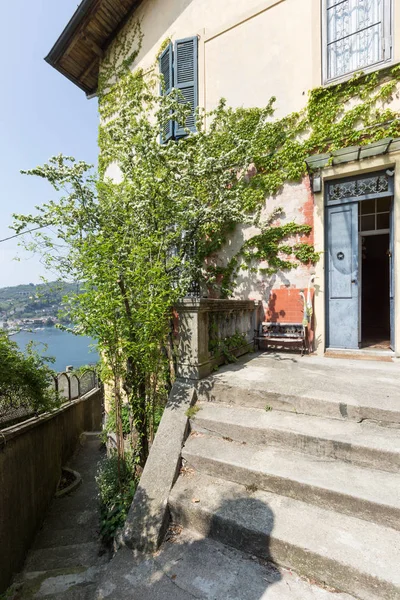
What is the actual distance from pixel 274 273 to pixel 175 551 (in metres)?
4.62

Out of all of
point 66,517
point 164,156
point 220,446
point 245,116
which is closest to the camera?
point 220,446

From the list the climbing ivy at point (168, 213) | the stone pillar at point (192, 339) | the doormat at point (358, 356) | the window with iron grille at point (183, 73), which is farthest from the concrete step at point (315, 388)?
the window with iron grille at point (183, 73)

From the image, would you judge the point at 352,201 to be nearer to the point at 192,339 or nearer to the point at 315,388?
the point at 315,388

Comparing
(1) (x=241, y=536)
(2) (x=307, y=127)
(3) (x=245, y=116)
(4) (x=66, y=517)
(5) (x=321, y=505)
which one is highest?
(3) (x=245, y=116)

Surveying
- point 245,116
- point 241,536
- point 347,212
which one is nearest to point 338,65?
point 245,116

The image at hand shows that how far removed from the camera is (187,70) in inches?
260

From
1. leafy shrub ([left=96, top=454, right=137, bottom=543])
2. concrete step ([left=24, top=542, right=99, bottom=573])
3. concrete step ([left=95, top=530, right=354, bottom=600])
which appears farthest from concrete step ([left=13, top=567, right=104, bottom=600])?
concrete step ([left=95, top=530, right=354, bottom=600])

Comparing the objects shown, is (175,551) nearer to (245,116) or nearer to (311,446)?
(311,446)

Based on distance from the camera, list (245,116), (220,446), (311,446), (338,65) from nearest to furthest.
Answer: (311,446) < (220,446) < (338,65) < (245,116)

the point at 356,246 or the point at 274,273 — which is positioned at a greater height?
the point at 356,246

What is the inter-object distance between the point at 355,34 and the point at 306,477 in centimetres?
682

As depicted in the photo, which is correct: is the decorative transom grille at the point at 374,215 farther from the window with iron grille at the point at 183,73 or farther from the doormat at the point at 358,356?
the window with iron grille at the point at 183,73

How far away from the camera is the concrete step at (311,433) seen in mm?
2389

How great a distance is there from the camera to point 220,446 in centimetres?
280
